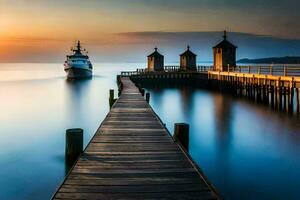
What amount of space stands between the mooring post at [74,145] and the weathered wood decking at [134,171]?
267 millimetres

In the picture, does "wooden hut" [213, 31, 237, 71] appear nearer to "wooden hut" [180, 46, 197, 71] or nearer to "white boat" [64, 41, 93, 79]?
"wooden hut" [180, 46, 197, 71]

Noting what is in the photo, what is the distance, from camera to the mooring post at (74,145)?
27.5 ft

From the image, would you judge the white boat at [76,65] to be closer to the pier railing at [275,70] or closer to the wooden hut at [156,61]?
the wooden hut at [156,61]

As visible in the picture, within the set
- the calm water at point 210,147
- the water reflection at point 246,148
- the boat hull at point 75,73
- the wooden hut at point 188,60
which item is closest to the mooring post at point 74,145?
the calm water at point 210,147

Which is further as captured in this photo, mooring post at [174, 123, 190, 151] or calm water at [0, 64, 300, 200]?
calm water at [0, 64, 300, 200]

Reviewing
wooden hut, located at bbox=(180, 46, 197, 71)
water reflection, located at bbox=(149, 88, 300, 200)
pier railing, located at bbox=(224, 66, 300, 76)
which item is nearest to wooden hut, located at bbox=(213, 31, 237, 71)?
pier railing, located at bbox=(224, 66, 300, 76)

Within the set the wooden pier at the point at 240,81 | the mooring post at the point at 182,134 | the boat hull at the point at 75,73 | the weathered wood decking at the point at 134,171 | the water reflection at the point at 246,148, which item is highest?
the boat hull at the point at 75,73

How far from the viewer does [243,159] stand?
1359 cm

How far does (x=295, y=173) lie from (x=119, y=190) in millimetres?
8249

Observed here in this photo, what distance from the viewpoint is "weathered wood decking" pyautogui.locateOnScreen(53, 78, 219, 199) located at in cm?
577

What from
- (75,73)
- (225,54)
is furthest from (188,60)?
(75,73)

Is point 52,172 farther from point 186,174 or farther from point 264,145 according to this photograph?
point 264,145

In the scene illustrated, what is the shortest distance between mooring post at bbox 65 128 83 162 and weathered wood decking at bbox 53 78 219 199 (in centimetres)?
27

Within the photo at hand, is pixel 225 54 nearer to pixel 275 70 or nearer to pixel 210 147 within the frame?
pixel 275 70
